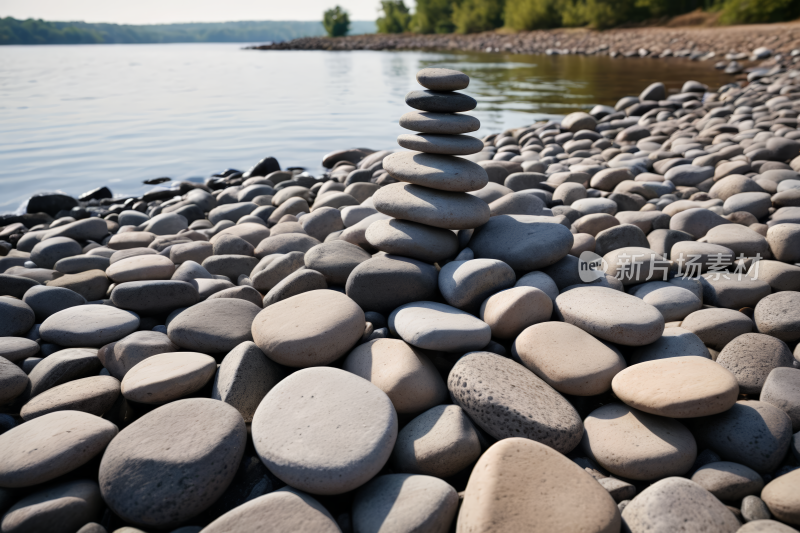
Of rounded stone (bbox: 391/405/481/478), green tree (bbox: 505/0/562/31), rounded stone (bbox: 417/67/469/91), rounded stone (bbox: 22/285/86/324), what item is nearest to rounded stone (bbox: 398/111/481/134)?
rounded stone (bbox: 417/67/469/91)

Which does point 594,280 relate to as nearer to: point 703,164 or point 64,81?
point 703,164

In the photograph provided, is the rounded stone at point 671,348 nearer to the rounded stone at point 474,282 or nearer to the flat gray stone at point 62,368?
the rounded stone at point 474,282

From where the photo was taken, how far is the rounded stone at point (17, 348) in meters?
2.29

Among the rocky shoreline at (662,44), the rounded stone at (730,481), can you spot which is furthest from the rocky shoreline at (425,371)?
the rocky shoreline at (662,44)

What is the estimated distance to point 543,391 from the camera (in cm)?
196

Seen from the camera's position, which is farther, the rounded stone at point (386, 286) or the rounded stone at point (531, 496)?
the rounded stone at point (386, 286)

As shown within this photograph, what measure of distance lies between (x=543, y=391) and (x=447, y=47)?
46.3 m

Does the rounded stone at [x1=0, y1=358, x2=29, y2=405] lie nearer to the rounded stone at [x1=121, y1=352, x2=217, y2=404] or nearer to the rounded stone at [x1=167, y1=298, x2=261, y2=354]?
the rounded stone at [x1=121, y1=352, x2=217, y2=404]

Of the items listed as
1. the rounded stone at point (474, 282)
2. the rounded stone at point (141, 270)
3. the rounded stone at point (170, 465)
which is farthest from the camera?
the rounded stone at point (141, 270)

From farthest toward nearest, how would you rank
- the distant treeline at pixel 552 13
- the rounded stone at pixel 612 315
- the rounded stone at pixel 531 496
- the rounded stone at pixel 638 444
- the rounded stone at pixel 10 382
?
the distant treeline at pixel 552 13 < the rounded stone at pixel 612 315 < the rounded stone at pixel 10 382 < the rounded stone at pixel 638 444 < the rounded stone at pixel 531 496

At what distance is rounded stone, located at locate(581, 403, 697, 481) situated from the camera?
1.70 metres

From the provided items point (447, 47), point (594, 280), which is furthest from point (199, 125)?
point (447, 47)

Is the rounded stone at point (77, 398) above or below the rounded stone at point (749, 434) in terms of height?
above

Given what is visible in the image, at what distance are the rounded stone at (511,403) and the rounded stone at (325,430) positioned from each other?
0.34 m
